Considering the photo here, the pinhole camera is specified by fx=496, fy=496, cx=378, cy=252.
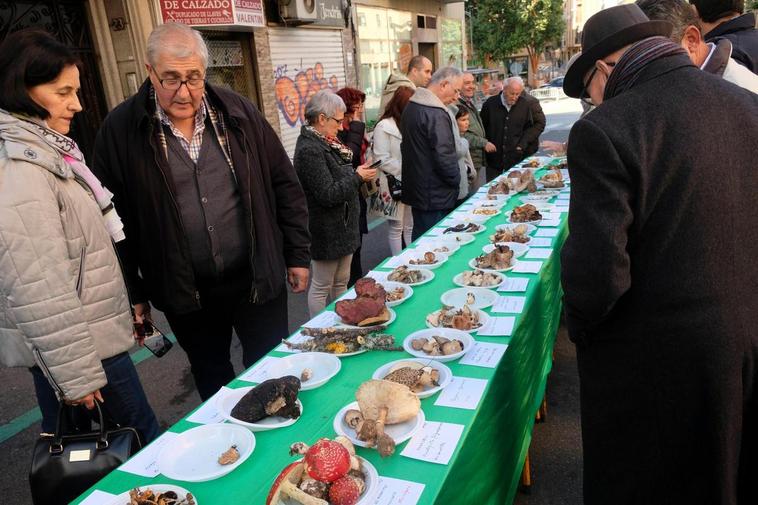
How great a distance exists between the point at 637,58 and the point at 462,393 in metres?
1.11

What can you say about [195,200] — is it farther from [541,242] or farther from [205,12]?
[205,12]

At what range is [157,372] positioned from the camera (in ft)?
12.3

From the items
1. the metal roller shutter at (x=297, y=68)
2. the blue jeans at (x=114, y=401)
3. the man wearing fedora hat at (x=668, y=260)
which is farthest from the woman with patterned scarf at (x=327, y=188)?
the metal roller shutter at (x=297, y=68)

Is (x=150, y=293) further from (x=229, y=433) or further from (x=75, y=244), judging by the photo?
(x=229, y=433)

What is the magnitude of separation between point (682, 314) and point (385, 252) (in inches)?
189

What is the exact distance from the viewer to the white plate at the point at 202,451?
1.31 metres

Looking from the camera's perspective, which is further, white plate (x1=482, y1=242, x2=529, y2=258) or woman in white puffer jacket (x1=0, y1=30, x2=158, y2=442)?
white plate (x1=482, y1=242, x2=529, y2=258)

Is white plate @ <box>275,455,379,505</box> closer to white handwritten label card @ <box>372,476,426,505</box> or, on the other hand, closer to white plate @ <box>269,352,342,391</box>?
white handwritten label card @ <box>372,476,426,505</box>

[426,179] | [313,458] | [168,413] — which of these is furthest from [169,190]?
[426,179]

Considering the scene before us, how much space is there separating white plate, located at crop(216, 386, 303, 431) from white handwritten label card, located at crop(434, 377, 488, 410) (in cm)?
46

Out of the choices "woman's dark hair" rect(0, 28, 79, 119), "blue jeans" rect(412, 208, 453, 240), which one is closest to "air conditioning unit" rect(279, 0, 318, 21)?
"blue jeans" rect(412, 208, 453, 240)

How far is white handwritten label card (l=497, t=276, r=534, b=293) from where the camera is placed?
93.7 inches

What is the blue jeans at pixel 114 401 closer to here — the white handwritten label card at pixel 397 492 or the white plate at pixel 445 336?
the white plate at pixel 445 336

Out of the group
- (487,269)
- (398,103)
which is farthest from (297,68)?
(487,269)
